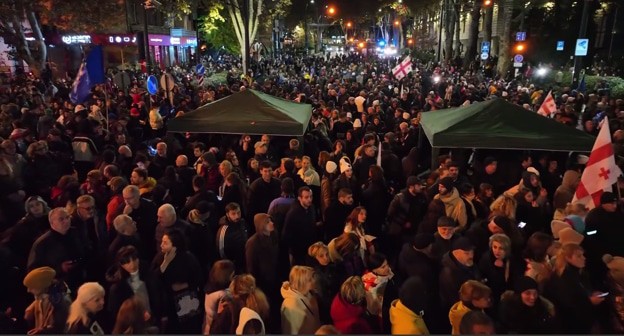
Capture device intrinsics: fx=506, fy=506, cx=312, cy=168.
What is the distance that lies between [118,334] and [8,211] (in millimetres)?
3731

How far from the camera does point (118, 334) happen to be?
360cm

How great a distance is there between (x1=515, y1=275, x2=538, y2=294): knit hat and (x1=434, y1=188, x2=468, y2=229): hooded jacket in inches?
75.9

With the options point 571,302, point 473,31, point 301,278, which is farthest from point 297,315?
point 473,31

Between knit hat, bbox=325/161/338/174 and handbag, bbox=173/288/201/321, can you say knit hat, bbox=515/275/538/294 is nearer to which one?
handbag, bbox=173/288/201/321

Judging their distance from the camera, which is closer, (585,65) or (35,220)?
(35,220)

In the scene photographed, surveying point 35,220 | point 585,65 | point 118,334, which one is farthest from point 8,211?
point 585,65

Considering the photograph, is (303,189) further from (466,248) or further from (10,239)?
(10,239)

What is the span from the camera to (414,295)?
3965 millimetres

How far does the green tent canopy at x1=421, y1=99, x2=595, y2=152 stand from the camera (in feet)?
27.1

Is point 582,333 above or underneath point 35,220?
underneath

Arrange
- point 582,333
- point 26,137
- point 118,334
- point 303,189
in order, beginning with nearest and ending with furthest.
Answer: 1. point 118,334
2. point 582,333
3. point 303,189
4. point 26,137

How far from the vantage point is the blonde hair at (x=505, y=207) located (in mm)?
5602

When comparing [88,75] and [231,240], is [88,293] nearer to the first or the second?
[231,240]

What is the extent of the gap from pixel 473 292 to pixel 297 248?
2626 mm
